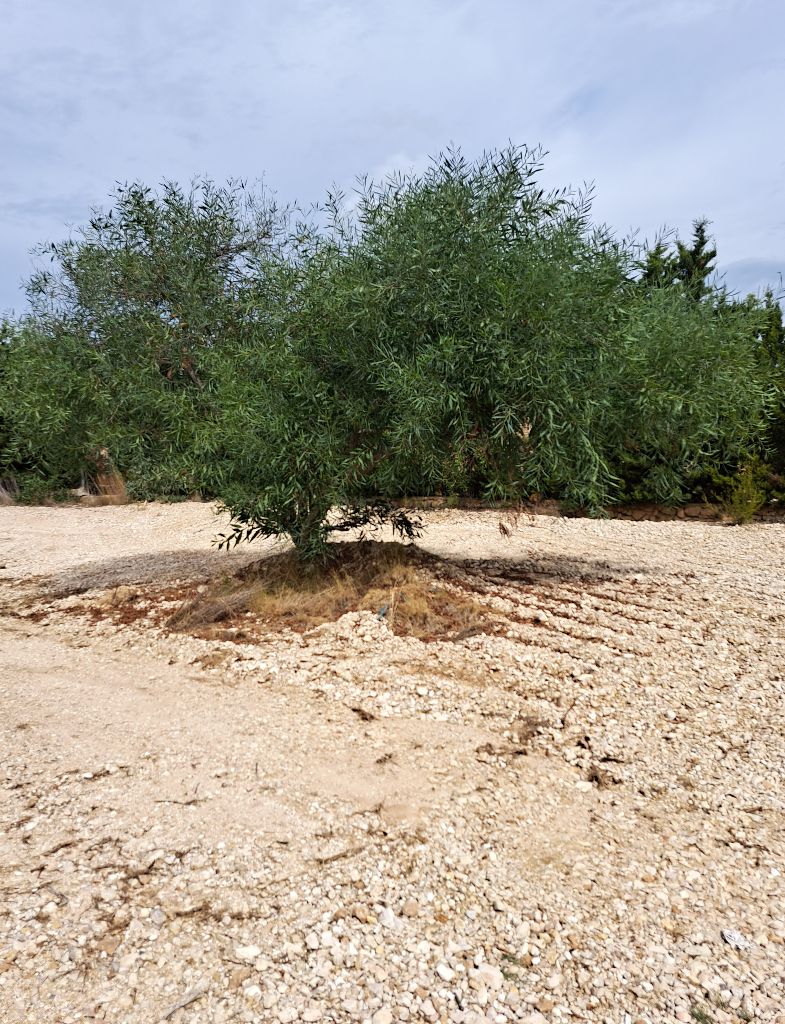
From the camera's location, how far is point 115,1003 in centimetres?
275

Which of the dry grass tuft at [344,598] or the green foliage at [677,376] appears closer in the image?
the green foliage at [677,376]

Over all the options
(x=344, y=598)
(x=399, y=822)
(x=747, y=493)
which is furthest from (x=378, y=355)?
(x=747, y=493)

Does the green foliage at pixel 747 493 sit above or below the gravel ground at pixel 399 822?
above

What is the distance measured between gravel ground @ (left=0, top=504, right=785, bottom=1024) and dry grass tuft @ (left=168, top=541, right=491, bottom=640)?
24cm

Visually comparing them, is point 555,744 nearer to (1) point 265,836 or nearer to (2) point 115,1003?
(1) point 265,836

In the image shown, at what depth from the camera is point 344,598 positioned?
7312 mm

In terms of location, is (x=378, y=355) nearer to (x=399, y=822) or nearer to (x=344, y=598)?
(x=344, y=598)

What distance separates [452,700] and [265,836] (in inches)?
75.4

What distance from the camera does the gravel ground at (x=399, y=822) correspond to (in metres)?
2.85

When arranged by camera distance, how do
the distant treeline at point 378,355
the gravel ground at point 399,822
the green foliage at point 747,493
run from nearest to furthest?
the gravel ground at point 399,822 < the distant treeline at point 378,355 < the green foliage at point 747,493

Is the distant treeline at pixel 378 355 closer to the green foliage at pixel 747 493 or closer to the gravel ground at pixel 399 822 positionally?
the gravel ground at pixel 399 822

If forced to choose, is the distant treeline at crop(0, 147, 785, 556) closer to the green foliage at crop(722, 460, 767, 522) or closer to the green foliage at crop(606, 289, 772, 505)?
the green foliage at crop(606, 289, 772, 505)

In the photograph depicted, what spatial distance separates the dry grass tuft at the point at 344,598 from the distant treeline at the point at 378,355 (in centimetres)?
50

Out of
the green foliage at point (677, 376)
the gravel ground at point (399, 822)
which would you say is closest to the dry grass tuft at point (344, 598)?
the gravel ground at point (399, 822)
